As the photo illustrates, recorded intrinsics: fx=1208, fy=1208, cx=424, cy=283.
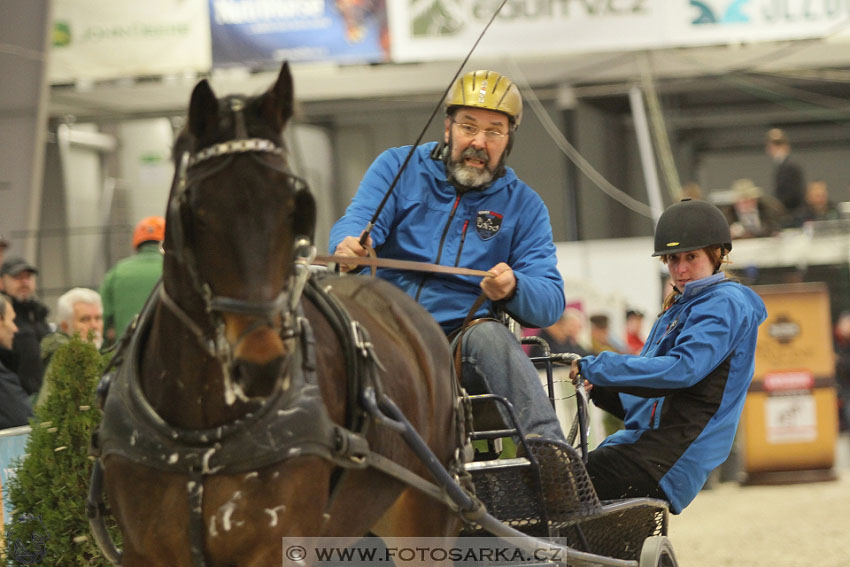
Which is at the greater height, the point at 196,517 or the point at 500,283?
the point at 500,283

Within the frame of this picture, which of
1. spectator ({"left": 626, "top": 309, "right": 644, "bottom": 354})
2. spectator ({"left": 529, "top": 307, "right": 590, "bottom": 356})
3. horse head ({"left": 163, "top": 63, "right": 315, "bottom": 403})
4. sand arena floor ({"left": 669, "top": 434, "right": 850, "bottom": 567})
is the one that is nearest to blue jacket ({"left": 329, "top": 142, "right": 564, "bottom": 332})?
horse head ({"left": 163, "top": 63, "right": 315, "bottom": 403})

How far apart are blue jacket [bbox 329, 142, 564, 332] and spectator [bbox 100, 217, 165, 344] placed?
3.35 m

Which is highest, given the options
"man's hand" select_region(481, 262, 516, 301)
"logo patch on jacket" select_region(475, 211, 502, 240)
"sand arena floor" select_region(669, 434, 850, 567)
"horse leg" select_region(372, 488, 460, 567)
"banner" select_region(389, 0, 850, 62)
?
"banner" select_region(389, 0, 850, 62)

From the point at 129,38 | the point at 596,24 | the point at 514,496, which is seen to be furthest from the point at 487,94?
the point at 129,38

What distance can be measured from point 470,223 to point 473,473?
0.94 m

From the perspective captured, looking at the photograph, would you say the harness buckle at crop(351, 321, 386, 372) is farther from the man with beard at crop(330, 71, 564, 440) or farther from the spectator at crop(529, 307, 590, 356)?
the spectator at crop(529, 307, 590, 356)

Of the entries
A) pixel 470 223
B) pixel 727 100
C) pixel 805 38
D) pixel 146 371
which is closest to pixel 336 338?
pixel 146 371

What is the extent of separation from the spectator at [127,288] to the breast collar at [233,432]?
14.8 ft

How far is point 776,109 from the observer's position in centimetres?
1638

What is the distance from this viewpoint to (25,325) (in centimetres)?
742

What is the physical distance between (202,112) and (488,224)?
177 cm

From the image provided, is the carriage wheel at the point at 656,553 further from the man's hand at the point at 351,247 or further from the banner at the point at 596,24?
the banner at the point at 596,24

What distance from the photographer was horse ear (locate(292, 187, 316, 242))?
2.78m

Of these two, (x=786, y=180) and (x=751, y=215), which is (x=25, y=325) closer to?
(x=751, y=215)
